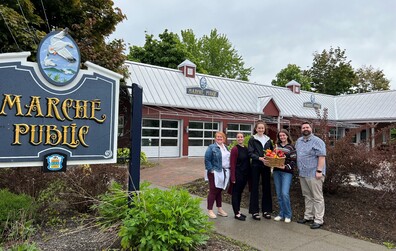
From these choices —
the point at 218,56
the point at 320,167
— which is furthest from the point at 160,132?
the point at 218,56

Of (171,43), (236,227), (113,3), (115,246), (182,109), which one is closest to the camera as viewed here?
(115,246)

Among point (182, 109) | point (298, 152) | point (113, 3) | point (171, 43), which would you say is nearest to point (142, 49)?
point (171, 43)

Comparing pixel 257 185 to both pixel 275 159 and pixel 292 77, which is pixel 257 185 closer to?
pixel 275 159

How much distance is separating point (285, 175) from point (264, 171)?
379 millimetres

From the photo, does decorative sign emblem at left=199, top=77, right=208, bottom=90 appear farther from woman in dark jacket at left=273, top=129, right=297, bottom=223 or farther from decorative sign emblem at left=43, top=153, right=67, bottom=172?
decorative sign emblem at left=43, top=153, right=67, bottom=172

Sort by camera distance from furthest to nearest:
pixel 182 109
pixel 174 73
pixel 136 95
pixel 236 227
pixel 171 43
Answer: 1. pixel 171 43
2. pixel 174 73
3. pixel 182 109
4. pixel 236 227
5. pixel 136 95

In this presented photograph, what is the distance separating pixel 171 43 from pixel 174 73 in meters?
11.3

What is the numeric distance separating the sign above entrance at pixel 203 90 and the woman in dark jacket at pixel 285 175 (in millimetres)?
12676

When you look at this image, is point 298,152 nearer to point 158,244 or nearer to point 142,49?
point 158,244

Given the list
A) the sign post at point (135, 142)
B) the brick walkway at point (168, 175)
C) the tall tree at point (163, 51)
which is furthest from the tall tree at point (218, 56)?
the sign post at point (135, 142)

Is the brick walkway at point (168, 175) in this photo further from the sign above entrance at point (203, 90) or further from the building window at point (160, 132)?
the sign above entrance at point (203, 90)

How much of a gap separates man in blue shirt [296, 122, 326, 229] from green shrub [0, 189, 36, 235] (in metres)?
4.28

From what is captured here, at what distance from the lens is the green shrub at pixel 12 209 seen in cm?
397

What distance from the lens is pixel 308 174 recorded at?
5.23 metres
